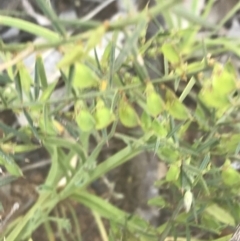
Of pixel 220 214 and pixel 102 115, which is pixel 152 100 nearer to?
pixel 102 115

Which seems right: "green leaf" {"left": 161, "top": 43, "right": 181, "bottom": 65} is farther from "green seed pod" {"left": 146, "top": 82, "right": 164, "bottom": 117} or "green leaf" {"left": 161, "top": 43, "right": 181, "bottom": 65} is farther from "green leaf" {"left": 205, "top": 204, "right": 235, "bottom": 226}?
"green leaf" {"left": 205, "top": 204, "right": 235, "bottom": 226}

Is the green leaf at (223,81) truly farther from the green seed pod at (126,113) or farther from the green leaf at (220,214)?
the green leaf at (220,214)

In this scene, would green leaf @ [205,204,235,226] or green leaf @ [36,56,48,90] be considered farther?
green leaf @ [205,204,235,226]

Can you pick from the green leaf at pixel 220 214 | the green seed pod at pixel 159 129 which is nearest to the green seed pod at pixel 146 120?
the green seed pod at pixel 159 129

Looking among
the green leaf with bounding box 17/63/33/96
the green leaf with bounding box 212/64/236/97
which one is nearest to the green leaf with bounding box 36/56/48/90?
the green leaf with bounding box 17/63/33/96

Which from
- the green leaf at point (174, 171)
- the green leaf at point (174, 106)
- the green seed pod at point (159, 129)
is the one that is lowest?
the green leaf at point (174, 171)

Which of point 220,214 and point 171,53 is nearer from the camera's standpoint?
point 171,53

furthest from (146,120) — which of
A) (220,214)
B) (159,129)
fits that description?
(220,214)

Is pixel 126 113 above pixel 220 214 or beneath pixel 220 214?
above
